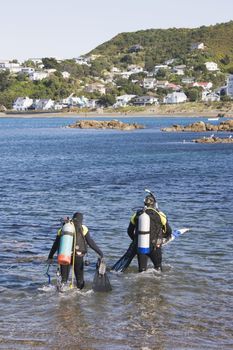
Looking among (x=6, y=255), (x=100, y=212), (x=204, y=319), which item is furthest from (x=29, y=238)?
(x=204, y=319)

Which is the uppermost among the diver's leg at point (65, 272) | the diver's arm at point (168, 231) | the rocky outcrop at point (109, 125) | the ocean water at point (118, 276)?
the diver's arm at point (168, 231)

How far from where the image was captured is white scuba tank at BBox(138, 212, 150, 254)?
45.6ft

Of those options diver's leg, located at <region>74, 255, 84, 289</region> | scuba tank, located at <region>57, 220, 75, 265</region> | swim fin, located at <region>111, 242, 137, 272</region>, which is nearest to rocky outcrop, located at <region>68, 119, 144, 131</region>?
swim fin, located at <region>111, 242, 137, 272</region>

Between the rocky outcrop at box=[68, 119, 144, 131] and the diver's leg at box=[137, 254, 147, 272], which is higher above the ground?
the diver's leg at box=[137, 254, 147, 272]

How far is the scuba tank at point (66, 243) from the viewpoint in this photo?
41.3 ft

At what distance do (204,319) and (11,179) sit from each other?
31.1 m

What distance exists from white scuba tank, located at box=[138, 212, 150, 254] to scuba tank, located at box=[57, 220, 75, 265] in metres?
1.89

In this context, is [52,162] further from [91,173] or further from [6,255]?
[6,255]

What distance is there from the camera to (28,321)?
38.4 feet

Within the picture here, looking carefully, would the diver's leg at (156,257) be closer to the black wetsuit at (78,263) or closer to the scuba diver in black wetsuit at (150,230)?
the scuba diver in black wetsuit at (150,230)

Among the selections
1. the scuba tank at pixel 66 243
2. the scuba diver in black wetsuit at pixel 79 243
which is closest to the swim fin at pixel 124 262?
the scuba diver in black wetsuit at pixel 79 243

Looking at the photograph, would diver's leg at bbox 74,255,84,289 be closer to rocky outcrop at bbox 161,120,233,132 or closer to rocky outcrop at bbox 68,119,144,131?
rocky outcrop at bbox 161,120,233,132

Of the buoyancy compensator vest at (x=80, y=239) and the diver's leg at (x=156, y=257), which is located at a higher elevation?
the buoyancy compensator vest at (x=80, y=239)

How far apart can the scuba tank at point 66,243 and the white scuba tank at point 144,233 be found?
189 centimetres
